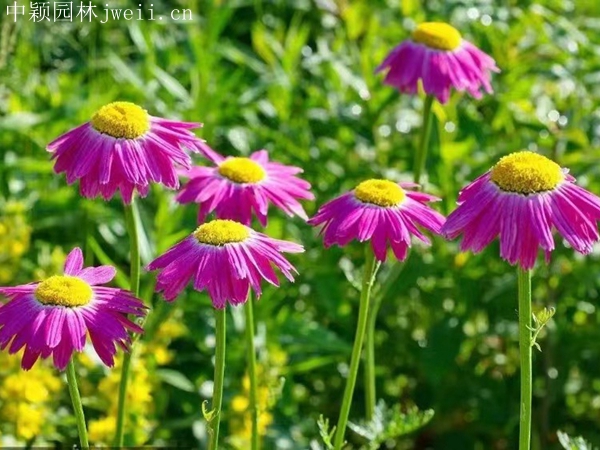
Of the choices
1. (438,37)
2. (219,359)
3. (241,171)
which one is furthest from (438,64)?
(219,359)

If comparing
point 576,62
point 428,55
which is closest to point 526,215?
point 428,55

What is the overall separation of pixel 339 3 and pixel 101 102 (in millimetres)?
814

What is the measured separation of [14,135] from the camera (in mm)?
2838

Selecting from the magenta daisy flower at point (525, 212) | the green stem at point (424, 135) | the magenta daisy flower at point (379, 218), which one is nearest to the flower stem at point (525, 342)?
the magenta daisy flower at point (525, 212)

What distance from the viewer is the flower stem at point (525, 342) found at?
4.21 ft

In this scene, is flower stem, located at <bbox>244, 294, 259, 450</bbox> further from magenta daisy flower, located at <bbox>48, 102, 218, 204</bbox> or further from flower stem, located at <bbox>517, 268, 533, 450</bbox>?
flower stem, located at <bbox>517, 268, 533, 450</bbox>

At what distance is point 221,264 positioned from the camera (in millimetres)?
1337

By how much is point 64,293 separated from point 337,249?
1.22m

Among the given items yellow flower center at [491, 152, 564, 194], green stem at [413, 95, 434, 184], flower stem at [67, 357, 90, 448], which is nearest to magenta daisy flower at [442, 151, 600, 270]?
yellow flower center at [491, 152, 564, 194]

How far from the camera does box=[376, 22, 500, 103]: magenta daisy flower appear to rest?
198 centimetres

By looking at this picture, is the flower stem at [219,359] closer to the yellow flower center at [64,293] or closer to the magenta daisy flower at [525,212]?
the yellow flower center at [64,293]

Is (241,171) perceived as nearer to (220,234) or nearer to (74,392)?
(220,234)

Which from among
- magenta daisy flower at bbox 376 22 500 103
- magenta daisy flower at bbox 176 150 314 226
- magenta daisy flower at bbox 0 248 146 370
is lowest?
magenta daisy flower at bbox 0 248 146 370

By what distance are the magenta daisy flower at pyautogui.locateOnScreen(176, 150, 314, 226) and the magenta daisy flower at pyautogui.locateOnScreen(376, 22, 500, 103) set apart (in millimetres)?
387
